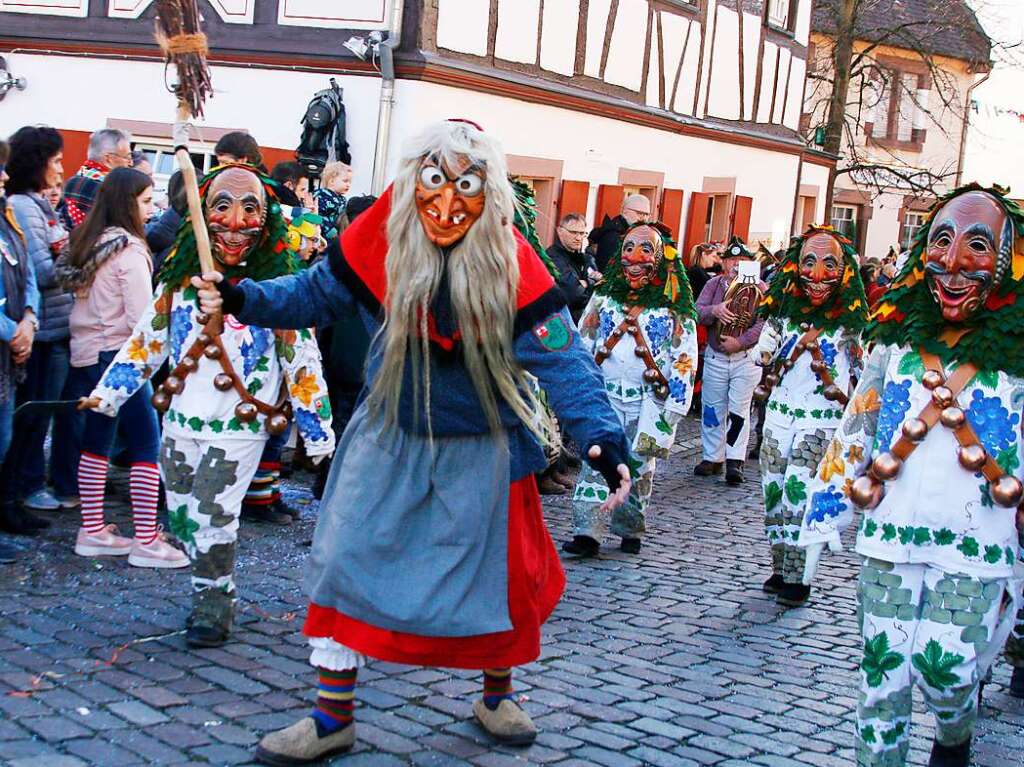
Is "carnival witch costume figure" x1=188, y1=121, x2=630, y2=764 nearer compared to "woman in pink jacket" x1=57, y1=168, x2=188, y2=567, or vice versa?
"carnival witch costume figure" x1=188, y1=121, x2=630, y2=764

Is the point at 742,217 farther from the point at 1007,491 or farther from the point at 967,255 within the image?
the point at 1007,491

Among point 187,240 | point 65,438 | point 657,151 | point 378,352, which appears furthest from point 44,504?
point 657,151

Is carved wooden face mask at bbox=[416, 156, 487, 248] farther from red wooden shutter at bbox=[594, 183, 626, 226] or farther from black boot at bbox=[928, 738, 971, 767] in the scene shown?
red wooden shutter at bbox=[594, 183, 626, 226]

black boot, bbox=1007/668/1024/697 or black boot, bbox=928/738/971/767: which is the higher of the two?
black boot, bbox=928/738/971/767

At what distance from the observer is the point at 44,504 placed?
26.8 feet

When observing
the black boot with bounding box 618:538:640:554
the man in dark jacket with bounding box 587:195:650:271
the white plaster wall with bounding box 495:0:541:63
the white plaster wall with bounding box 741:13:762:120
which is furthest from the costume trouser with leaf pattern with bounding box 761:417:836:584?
the white plaster wall with bounding box 741:13:762:120

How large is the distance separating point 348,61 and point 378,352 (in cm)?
924

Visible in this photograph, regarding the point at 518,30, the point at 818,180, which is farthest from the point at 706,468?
the point at 818,180

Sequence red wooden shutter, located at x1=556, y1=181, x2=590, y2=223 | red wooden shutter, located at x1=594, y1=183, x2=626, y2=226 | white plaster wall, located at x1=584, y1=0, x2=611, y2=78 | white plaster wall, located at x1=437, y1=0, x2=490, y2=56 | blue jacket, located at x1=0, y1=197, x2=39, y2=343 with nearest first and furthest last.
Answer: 1. blue jacket, located at x1=0, y1=197, x2=39, y2=343
2. white plaster wall, located at x1=437, y1=0, x2=490, y2=56
3. red wooden shutter, located at x1=556, y1=181, x2=590, y2=223
4. white plaster wall, located at x1=584, y1=0, x2=611, y2=78
5. red wooden shutter, located at x1=594, y1=183, x2=626, y2=226

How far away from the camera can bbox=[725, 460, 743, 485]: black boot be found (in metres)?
12.1

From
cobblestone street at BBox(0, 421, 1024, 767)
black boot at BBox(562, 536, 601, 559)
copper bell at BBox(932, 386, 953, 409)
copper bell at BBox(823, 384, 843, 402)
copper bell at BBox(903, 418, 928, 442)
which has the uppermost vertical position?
copper bell at BBox(932, 386, 953, 409)

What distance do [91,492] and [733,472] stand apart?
20.2ft

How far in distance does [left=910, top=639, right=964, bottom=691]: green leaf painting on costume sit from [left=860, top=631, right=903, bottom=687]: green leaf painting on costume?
0.08m

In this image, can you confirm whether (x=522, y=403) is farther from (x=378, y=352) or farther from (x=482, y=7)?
(x=482, y=7)
